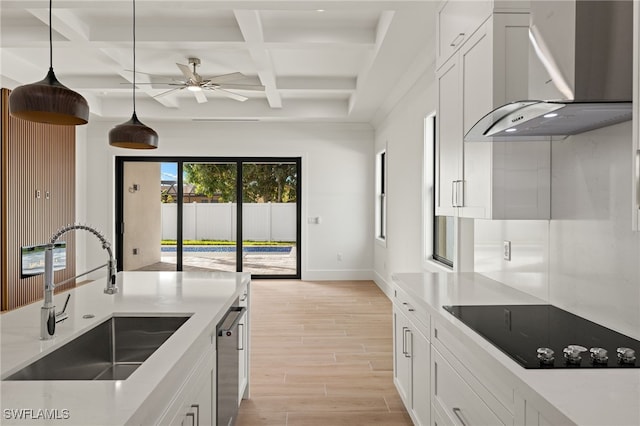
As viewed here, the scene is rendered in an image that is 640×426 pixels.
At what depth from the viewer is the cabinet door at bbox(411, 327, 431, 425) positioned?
218cm

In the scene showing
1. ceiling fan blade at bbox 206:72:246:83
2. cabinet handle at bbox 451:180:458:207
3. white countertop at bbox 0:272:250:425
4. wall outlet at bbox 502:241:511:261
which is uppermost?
ceiling fan blade at bbox 206:72:246:83

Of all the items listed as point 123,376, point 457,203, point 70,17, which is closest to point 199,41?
point 70,17

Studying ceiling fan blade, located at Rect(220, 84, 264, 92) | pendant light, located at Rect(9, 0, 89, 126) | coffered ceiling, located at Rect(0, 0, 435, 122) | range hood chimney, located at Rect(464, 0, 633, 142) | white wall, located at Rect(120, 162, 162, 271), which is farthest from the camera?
white wall, located at Rect(120, 162, 162, 271)

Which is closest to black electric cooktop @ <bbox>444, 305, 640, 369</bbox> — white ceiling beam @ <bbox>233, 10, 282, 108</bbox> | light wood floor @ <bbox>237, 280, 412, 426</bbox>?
light wood floor @ <bbox>237, 280, 412, 426</bbox>

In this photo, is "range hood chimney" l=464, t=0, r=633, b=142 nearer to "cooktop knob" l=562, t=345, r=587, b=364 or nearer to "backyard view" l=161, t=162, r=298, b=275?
"cooktop knob" l=562, t=345, r=587, b=364

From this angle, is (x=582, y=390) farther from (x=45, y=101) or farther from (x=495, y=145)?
(x=45, y=101)

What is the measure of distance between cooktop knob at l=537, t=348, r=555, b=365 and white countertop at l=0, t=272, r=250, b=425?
1091 millimetres

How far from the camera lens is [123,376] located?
5.95ft

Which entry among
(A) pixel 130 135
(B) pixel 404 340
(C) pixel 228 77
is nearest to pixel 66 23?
A: (C) pixel 228 77

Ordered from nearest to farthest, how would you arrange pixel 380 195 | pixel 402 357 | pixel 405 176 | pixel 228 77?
1. pixel 402 357
2. pixel 228 77
3. pixel 405 176
4. pixel 380 195

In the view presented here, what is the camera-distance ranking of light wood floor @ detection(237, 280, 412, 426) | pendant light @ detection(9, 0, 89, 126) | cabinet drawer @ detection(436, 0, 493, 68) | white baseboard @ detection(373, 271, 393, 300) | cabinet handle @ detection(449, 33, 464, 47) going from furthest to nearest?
white baseboard @ detection(373, 271, 393, 300) → light wood floor @ detection(237, 280, 412, 426) → cabinet handle @ detection(449, 33, 464, 47) → cabinet drawer @ detection(436, 0, 493, 68) → pendant light @ detection(9, 0, 89, 126)

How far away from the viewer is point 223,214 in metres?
7.62

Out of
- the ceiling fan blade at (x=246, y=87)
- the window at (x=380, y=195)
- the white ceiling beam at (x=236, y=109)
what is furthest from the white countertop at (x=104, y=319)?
the window at (x=380, y=195)

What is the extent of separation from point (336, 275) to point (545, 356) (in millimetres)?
6374
